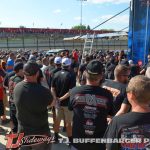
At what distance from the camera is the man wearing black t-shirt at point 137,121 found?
264 centimetres

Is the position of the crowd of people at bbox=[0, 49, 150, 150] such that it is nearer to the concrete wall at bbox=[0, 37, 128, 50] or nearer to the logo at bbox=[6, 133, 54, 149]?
the logo at bbox=[6, 133, 54, 149]

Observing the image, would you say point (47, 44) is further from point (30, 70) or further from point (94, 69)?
point (94, 69)

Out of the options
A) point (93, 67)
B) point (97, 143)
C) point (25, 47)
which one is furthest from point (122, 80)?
point (25, 47)

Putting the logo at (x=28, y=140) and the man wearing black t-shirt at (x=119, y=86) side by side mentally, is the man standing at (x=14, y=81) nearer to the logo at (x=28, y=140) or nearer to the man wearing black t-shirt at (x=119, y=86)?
the logo at (x=28, y=140)

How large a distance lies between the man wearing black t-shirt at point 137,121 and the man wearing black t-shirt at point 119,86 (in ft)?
4.96

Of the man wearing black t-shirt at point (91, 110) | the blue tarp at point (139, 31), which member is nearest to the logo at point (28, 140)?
the man wearing black t-shirt at point (91, 110)

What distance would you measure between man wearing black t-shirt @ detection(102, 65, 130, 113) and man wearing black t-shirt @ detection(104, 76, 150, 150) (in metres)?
1.51

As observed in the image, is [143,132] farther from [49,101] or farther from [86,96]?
[49,101]

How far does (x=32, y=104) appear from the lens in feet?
13.3

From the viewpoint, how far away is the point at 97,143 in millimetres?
3646

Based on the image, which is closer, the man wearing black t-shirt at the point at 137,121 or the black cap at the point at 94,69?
the man wearing black t-shirt at the point at 137,121

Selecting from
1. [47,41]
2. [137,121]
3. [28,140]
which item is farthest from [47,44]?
[137,121]

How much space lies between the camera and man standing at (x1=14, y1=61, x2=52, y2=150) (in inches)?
160

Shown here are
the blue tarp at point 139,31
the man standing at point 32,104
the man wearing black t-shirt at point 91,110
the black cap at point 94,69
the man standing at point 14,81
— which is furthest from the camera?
the blue tarp at point 139,31
